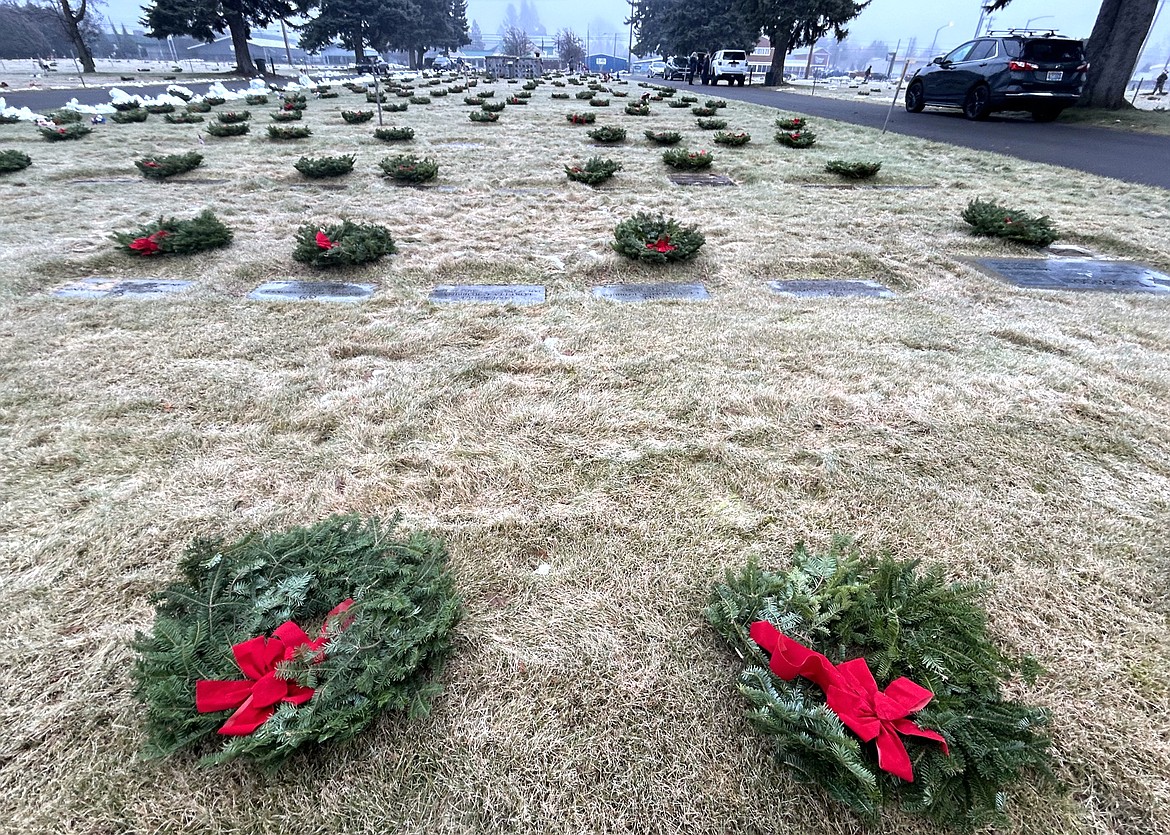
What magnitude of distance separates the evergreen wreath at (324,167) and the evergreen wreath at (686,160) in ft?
14.2

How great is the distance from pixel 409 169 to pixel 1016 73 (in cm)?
1247

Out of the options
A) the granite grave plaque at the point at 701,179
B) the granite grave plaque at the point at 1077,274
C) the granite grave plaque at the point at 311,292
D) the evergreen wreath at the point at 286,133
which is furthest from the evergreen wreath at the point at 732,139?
the granite grave plaque at the point at 311,292

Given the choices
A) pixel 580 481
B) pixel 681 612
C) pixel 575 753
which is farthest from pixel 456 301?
pixel 575 753

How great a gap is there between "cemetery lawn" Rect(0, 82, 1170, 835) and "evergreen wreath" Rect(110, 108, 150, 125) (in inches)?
394

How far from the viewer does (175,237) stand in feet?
14.3

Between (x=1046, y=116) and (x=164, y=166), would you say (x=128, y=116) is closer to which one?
(x=164, y=166)

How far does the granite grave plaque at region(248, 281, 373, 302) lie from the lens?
3.83 metres

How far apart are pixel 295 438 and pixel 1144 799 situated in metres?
2.89

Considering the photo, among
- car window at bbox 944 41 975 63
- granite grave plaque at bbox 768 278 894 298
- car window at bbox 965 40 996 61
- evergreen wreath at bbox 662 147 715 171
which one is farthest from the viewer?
car window at bbox 944 41 975 63

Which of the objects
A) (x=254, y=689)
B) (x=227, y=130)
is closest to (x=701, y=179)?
(x=254, y=689)

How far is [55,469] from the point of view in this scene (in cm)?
217

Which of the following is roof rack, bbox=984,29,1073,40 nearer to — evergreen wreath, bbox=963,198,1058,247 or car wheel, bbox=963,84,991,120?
car wheel, bbox=963,84,991,120

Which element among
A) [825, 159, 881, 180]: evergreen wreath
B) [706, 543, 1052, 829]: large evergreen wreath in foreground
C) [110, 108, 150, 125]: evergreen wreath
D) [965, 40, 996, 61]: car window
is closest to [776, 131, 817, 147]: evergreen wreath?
[825, 159, 881, 180]: evergreen wreath

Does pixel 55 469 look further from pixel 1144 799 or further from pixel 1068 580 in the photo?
→ pixel 1068 580
